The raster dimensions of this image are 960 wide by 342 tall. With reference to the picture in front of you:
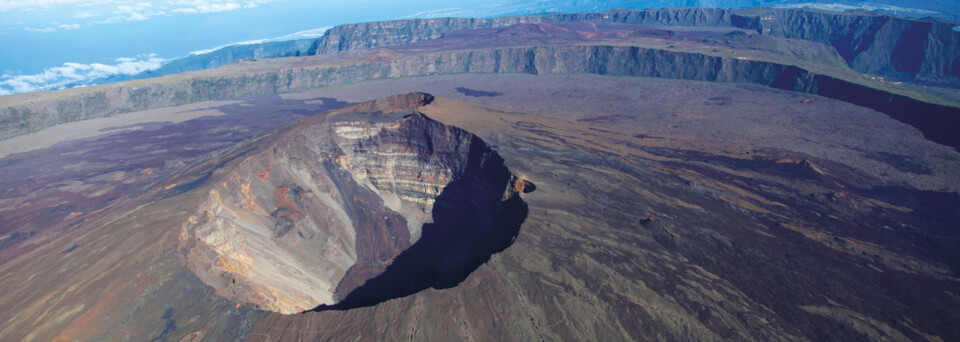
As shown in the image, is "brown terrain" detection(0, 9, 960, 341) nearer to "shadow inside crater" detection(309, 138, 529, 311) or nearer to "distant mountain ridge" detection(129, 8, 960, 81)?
"shadow inside crater" detection(309, 138, 529, 311)

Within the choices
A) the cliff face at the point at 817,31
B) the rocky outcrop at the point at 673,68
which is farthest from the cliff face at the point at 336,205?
the cliff face at the point at 817,31

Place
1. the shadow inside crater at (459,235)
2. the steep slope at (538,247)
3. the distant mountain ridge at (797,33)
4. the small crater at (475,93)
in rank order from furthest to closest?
the small crater at (475,93), the distant mountain ridge at (797,33), the shadow inside crater at (459,235), the steep slope at (538,247)

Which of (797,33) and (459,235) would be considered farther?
(797,33)

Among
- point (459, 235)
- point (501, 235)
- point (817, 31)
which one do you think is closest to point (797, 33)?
point (817, 31)

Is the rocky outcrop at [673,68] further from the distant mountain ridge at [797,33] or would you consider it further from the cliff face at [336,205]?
Answer: the cliff face at [336,205]

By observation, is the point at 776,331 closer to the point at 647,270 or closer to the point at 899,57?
the point at 647,270

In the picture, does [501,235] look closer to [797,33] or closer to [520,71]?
[520,71]
